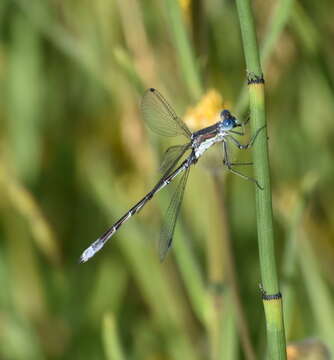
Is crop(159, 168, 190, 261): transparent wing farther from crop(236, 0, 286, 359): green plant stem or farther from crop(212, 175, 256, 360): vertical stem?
crop(236, 0, 286, 359): green plant stem

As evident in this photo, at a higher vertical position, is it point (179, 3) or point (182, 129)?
point (179, 3)

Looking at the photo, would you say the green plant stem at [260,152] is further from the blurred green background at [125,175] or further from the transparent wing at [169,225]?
the blurred green background at [125,175]

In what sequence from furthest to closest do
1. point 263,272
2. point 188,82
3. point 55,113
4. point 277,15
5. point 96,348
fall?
point 55,113
point 96,348
point 188,82
point 277,15
point 263,272

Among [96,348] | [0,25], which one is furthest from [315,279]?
[0,25]

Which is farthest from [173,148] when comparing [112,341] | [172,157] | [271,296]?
[271,296]

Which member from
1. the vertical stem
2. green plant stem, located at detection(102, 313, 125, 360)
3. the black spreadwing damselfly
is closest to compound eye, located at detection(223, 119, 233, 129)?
the black spreadwing damselfly

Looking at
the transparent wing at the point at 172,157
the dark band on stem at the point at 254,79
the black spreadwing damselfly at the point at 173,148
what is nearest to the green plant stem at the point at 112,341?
the black spreadwing damselfly at the point at 173,148

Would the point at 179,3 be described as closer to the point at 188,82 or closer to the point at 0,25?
the point at 188,82
